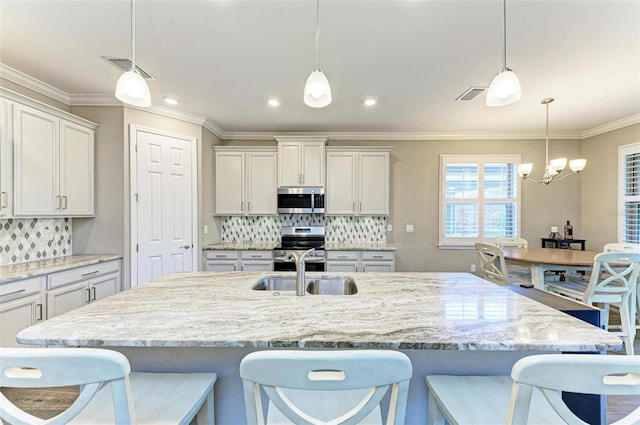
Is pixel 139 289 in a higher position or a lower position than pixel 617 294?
higher

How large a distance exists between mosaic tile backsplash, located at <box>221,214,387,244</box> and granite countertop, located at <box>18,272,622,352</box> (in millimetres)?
3168

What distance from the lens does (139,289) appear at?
165 centimetres

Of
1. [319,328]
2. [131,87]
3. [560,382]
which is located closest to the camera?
[560,382]

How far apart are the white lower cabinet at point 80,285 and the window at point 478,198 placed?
455cm

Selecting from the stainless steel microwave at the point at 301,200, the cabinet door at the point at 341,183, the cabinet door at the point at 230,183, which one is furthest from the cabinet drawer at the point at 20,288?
the cabinet door at the point at 341,183

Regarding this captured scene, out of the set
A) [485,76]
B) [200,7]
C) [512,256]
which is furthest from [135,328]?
[512,256]

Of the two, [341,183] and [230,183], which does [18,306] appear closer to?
[230,183]

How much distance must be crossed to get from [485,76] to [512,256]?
1913mm

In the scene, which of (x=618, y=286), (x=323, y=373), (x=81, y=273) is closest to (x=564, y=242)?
(x=618, y=286)

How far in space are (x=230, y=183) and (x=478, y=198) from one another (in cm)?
398

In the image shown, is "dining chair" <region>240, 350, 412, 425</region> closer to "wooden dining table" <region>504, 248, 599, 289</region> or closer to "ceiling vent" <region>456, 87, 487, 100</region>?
"wooden dining table" <region>504, 248, 599, 289</region>

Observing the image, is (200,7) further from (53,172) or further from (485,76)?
(485,76)

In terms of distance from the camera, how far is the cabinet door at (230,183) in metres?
4.54

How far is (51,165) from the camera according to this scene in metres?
2.79
